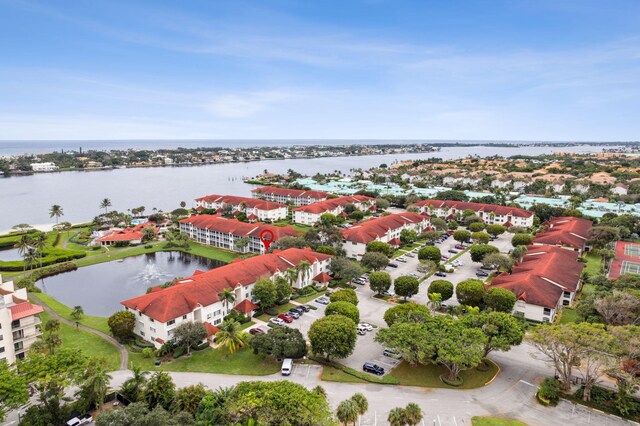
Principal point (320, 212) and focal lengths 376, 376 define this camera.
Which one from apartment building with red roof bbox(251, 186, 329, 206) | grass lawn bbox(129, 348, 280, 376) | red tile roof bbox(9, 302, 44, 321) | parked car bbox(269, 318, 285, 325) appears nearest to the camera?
grass lawn bbox(129, 348, 280, 376)

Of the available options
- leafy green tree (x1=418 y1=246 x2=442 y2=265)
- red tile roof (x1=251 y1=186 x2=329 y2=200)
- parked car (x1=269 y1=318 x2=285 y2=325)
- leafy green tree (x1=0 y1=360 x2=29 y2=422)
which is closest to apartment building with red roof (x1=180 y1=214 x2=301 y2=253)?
leafy green tree (x1=418 y1=246 x2=442 y2=265)

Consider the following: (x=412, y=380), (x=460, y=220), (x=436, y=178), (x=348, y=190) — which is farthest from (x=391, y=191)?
(x=412, y=380)

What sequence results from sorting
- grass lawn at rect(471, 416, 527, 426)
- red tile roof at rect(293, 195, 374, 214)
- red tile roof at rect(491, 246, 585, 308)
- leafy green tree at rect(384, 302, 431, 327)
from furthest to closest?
1. red tile roof at rect(293, 195, 374, 214)
2. red tile roof at rect(491, 246, 585, 308)
3. leafy green tree at rect(384, 302, 431, 327)
4. grass lawn at rect(471, 416, 527, 426)

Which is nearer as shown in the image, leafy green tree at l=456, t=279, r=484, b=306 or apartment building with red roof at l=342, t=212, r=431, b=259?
leafy green tree at l=456, t=279, r=484, b=306

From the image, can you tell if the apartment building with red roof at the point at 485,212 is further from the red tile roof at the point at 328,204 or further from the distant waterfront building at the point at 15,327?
the distant waterfront building at the point at 15,327

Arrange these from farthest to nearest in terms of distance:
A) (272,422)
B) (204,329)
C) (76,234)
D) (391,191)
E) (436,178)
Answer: (436,178) < (391,191) < (76,234) < (204,329) < (272,422)

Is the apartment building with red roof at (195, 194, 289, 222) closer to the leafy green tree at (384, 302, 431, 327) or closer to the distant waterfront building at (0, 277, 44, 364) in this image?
the distant waterfront building at (0, 277, 44, 364)

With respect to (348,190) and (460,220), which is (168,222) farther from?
(460,220)
